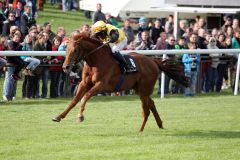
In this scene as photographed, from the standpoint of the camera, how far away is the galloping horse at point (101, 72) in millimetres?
12445

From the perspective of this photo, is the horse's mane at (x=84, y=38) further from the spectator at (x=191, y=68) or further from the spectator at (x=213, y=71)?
the spectator at (x=213, y=71)

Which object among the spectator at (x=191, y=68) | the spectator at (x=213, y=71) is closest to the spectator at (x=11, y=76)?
the spectator at (x=191, y=68)

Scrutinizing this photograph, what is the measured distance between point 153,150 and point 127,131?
192cm

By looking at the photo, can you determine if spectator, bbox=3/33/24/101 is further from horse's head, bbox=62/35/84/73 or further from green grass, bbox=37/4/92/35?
green grass, bbox=37/4/92/35

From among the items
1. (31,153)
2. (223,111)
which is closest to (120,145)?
(31,153)

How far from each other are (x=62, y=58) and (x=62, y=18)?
14.0 m

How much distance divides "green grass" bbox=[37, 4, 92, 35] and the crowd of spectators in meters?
5.75

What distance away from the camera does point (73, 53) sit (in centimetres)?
1245

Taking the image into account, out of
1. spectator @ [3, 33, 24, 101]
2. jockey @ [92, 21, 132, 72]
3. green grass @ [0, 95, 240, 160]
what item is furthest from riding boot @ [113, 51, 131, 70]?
spectator @ [3, 33, 24, 101]

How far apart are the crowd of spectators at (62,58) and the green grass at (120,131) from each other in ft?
1.95

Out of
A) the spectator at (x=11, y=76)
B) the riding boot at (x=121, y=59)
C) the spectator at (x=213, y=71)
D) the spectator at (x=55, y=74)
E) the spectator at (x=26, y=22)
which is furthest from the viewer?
the spectator at (x=26, y=22)

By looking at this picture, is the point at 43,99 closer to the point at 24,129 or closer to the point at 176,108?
the point at 176,108

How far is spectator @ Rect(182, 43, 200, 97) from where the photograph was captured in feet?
61.0

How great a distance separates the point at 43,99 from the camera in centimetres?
1722
